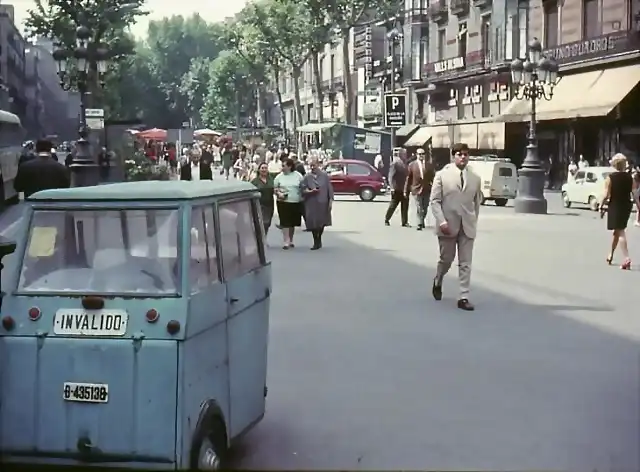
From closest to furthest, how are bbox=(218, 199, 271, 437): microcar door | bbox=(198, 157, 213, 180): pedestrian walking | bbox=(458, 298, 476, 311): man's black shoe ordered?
bbox=(218, 199, 271, 437): microcar door, bbox=(458, 298, 476, 311): man's black shoe, bbox=(198, 157, 213, 180): pedestrian walking

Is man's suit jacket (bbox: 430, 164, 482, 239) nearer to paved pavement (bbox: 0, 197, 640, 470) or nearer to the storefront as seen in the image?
paved pavement (bbox: 0, 197, 640, 470)

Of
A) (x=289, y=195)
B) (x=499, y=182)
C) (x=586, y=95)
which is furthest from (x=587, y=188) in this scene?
(x=289, y=195)

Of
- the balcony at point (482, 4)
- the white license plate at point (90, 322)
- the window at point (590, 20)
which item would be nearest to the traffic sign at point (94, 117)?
the window at point (590, 20)

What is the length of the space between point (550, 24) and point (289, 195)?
27067 mm

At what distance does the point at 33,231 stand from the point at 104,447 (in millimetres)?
1152

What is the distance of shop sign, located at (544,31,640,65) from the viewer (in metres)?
35.6

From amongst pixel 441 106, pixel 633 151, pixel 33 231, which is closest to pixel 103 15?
pixel 633 151

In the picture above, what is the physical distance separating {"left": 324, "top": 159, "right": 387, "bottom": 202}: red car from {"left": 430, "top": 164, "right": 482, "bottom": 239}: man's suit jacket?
84.6ft

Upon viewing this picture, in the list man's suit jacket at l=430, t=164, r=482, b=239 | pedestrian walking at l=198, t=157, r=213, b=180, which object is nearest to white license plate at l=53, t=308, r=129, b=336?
man's suit jacket at l=430, t=164, r=482, b=239

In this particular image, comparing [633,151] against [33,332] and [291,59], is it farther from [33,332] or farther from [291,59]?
[33,332]

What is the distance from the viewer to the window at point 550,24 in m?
41.6

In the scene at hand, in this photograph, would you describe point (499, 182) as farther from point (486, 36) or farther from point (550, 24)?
point (486, 36)

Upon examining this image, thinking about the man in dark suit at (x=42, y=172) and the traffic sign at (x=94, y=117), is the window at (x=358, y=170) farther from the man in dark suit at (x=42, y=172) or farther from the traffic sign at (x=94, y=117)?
the man in dark suit at (x=42, y=172)

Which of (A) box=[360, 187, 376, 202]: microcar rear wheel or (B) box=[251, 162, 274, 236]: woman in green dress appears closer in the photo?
(B) box=[251, 162, 274, 236]: woman in green dress
